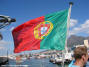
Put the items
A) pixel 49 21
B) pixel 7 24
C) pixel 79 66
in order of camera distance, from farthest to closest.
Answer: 1. pixel 7 24
2. pixel 49 21
3. pixel 79 66

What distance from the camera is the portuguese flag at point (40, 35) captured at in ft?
27.7

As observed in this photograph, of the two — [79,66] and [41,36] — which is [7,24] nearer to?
[41,36]

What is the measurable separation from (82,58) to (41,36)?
583 centimetres

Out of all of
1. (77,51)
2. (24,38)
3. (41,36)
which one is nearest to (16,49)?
(24,38)

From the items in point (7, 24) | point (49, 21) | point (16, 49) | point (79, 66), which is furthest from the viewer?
point (7, 24)

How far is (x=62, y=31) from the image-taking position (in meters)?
8.73

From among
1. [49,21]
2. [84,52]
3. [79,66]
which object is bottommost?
[79,66]

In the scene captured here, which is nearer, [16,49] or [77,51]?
[77,51]

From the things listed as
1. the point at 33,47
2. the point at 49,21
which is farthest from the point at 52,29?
the point at 33,47

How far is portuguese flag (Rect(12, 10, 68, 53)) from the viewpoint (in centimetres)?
845

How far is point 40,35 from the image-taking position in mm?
8617

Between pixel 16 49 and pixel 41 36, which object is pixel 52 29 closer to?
pixel 41 36

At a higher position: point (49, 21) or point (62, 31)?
point (49, 21)

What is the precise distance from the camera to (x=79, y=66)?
9.29 ft
